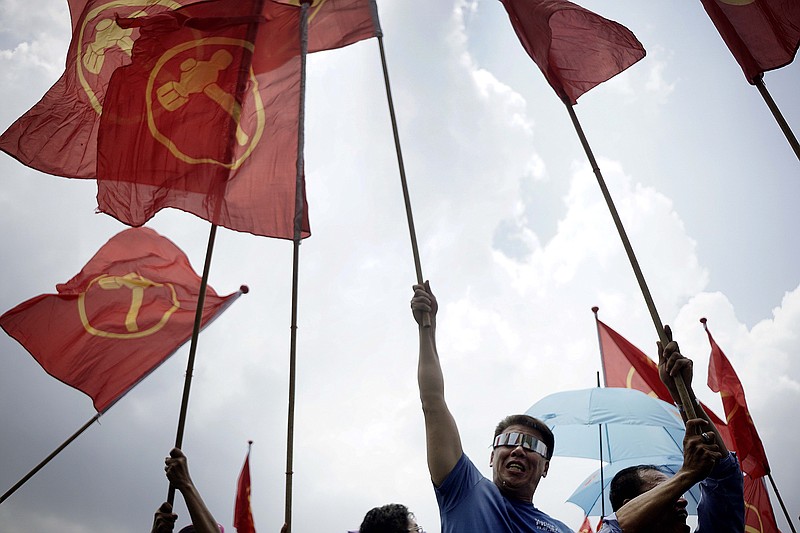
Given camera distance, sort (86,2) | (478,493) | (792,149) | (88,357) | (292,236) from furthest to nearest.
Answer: (88,357)
(86,2)
(292,236)
(792,149)
(478,493)

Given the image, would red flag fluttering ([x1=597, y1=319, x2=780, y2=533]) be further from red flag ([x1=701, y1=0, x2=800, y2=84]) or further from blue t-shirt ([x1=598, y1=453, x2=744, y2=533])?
blue t-shirt ([x1=598, y1=453, x2=744, y2=533])

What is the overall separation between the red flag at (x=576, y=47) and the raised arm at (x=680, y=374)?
2.80 metres

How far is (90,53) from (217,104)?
1.77m

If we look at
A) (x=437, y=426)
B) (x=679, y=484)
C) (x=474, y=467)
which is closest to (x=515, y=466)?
(x=474, y=467)

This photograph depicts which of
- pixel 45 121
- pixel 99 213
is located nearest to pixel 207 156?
pixel 99 213

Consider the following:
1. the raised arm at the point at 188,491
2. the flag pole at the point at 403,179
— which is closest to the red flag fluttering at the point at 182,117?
the flag pole at the point at 403,179

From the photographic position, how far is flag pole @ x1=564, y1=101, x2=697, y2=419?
3328 mm

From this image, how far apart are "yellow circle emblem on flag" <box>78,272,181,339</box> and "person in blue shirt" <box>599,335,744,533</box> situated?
6036mm

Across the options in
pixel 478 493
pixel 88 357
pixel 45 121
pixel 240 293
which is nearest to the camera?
pixel 478 493

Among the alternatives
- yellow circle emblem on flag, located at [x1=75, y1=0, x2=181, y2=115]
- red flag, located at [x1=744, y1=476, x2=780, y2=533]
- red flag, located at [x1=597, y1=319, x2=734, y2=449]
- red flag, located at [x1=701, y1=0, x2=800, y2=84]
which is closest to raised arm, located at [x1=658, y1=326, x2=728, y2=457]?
red flag, located at [x1=701, y1=0, x2=800, y2=84]

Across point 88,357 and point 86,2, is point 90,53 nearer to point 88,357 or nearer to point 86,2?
point 86,2

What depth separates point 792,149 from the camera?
16.0ft

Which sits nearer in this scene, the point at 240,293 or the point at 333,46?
the point at 333,46

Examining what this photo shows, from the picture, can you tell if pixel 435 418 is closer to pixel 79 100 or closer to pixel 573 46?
pixel 573 46
